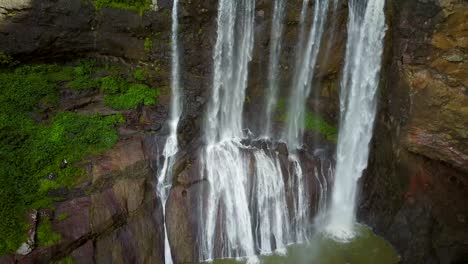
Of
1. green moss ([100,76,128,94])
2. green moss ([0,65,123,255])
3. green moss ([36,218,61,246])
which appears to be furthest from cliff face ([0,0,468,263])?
green moss ([100,76,128,94])

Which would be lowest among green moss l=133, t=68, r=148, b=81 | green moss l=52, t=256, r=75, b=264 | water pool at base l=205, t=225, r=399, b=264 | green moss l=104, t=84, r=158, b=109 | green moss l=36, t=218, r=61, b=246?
water pool at base l=205, t=225, r=399, b=264

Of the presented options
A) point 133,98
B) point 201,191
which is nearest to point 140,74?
point 133,98

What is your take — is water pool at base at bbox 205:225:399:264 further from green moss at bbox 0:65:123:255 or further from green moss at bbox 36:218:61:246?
green moss at bbox 0:65:123:255

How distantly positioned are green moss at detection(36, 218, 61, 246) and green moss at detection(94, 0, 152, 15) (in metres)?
6.25

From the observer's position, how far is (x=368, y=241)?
1164cm

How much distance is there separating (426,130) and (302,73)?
13.6ft

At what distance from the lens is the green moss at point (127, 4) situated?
11898 mm

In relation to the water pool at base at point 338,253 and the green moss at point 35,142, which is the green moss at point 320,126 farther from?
the green moss at point 35,142

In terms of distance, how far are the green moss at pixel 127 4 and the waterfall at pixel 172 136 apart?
0.84m

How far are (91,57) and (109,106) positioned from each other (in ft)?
6.33

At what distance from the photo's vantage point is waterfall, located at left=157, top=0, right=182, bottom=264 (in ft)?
35.6

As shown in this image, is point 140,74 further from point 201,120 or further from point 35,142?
point 35,142

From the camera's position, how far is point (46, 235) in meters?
9.24

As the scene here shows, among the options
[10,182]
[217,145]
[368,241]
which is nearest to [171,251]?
[217,145]
